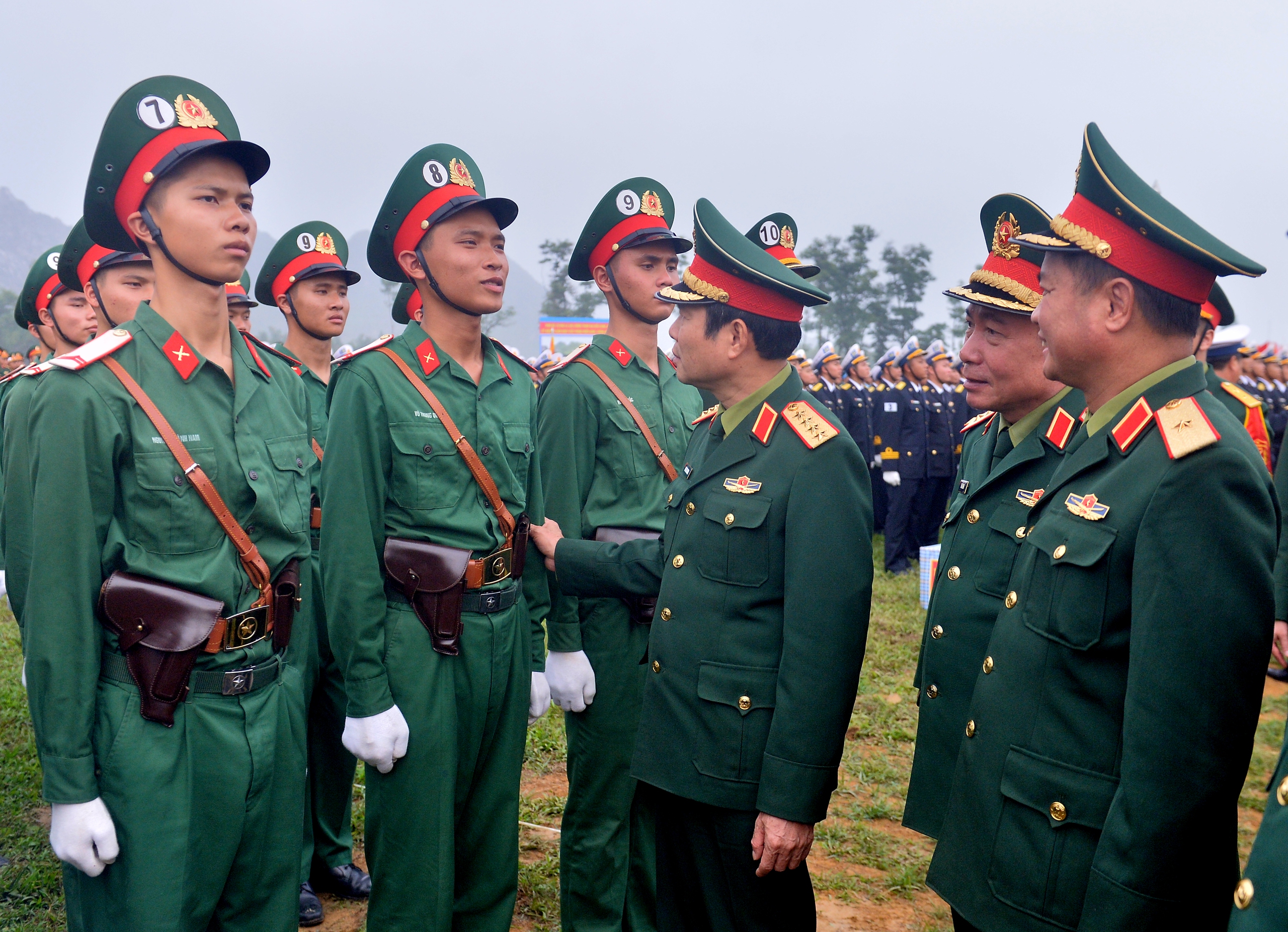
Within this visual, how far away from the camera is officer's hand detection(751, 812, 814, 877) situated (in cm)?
218

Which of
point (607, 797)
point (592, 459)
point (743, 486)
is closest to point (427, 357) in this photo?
point (592, 459)

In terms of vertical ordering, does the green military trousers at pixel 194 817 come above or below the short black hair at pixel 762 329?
below

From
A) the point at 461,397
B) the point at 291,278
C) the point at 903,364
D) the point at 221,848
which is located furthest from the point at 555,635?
the point at 903,364

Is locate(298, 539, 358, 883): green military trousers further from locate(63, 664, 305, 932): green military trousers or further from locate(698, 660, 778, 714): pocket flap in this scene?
locate(698, 660, 778, 714): pocket flap

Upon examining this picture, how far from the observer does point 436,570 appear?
8.84 ft

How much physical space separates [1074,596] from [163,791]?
203 centimetres

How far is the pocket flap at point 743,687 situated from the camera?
231 centimetres

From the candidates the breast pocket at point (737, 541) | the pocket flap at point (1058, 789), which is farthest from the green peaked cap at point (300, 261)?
the pocket flap at point (1058, 789)

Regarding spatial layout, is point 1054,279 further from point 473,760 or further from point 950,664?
point 473,760

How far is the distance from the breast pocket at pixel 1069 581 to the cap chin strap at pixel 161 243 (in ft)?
6.92

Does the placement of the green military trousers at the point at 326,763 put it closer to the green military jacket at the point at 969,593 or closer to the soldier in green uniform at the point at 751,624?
the soldier in green uniform at the point at 751,624

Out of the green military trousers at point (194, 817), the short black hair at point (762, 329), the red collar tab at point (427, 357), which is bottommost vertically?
the green military trousers at point (194, 817)

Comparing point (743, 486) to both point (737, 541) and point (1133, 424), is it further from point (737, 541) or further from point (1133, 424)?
point (1133, 424)

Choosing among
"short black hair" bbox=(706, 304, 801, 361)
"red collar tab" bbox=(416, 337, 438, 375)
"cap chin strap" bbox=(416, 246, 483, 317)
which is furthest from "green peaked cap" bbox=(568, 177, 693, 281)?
"short black hair" bbox=(706, 304, 801, 361)
